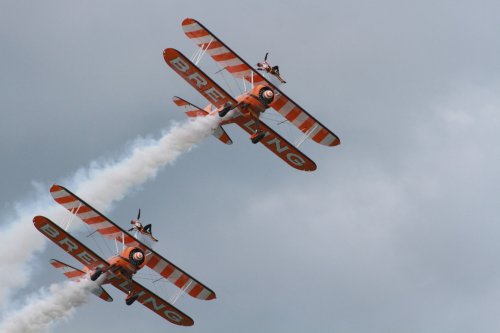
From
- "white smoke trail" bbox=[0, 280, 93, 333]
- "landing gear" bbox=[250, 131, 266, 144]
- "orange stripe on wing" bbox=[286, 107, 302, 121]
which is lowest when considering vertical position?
"white smoke trail" bbox=[0, 280, 93, 333]

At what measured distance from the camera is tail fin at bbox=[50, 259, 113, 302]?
7256cm

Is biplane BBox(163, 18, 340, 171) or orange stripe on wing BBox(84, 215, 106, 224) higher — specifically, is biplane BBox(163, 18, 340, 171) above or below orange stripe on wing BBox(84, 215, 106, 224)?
above

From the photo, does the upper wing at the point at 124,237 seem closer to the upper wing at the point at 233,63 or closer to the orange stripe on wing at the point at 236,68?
the upper wing at the point at 233,63

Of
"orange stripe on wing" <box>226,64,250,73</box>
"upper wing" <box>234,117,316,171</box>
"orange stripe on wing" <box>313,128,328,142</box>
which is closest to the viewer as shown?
"orange stripe on wing" <box>226,64,250,73</box>

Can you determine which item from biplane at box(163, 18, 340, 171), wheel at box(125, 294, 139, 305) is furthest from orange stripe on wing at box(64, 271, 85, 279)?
biplane at box(163, 18, 340, 171)

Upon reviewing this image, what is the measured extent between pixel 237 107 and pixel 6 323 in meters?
15.3

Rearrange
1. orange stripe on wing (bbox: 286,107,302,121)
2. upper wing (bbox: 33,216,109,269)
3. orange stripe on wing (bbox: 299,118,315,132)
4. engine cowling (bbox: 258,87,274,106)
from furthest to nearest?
orange stripe on wing (bbox: 299,118,315,132)
orange stripe on wing (bbox: 286,107,302,121)
engine cowling (bbox: 258,87,274,106)
upper wing (bbox: 33,216,109,269)

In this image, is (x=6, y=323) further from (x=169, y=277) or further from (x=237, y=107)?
(x=237, y=107)

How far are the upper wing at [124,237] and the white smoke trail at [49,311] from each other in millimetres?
2866

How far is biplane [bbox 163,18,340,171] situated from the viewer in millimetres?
74562

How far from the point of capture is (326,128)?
258 feet

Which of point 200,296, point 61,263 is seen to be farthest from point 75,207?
point 200,296

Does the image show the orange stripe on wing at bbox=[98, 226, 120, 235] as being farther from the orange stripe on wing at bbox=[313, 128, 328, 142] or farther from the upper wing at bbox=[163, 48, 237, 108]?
the orange stripe on wing at bbox=[313, 128, 328, 142]

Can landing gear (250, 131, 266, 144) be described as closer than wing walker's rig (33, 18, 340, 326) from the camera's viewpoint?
No
